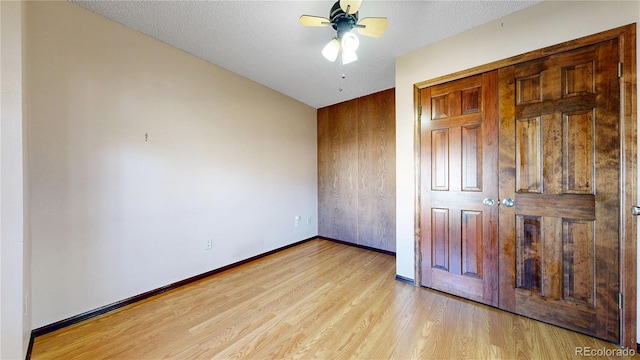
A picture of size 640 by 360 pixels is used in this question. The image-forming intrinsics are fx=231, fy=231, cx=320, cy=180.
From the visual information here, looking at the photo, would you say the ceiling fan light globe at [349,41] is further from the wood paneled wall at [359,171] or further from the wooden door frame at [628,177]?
the wood paneled wall at [359,171]

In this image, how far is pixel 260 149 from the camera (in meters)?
3.26

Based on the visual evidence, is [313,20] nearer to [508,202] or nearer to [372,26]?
[372,26]

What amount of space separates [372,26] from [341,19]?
232 mm

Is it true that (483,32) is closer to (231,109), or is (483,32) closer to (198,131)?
(231,109)

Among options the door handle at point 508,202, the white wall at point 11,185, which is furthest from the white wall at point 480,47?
the white wall at point 11,185

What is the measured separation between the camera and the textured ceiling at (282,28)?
1.79m

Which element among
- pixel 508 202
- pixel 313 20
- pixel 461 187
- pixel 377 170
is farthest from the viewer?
pixel 377 170

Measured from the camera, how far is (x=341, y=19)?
167 cm

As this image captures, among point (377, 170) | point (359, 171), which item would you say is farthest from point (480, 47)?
point (359, 171)

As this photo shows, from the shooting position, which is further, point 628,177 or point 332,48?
point 332,48

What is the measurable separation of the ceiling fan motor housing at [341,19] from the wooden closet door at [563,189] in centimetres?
134

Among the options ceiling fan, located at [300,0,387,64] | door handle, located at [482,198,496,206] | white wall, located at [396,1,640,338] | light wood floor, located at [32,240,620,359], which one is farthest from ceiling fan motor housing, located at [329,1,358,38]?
light wood floor, located at [32,240,620,359]

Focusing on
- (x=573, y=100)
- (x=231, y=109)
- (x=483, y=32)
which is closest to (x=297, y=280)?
(x=231, y=109)

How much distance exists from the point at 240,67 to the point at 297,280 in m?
2.56
